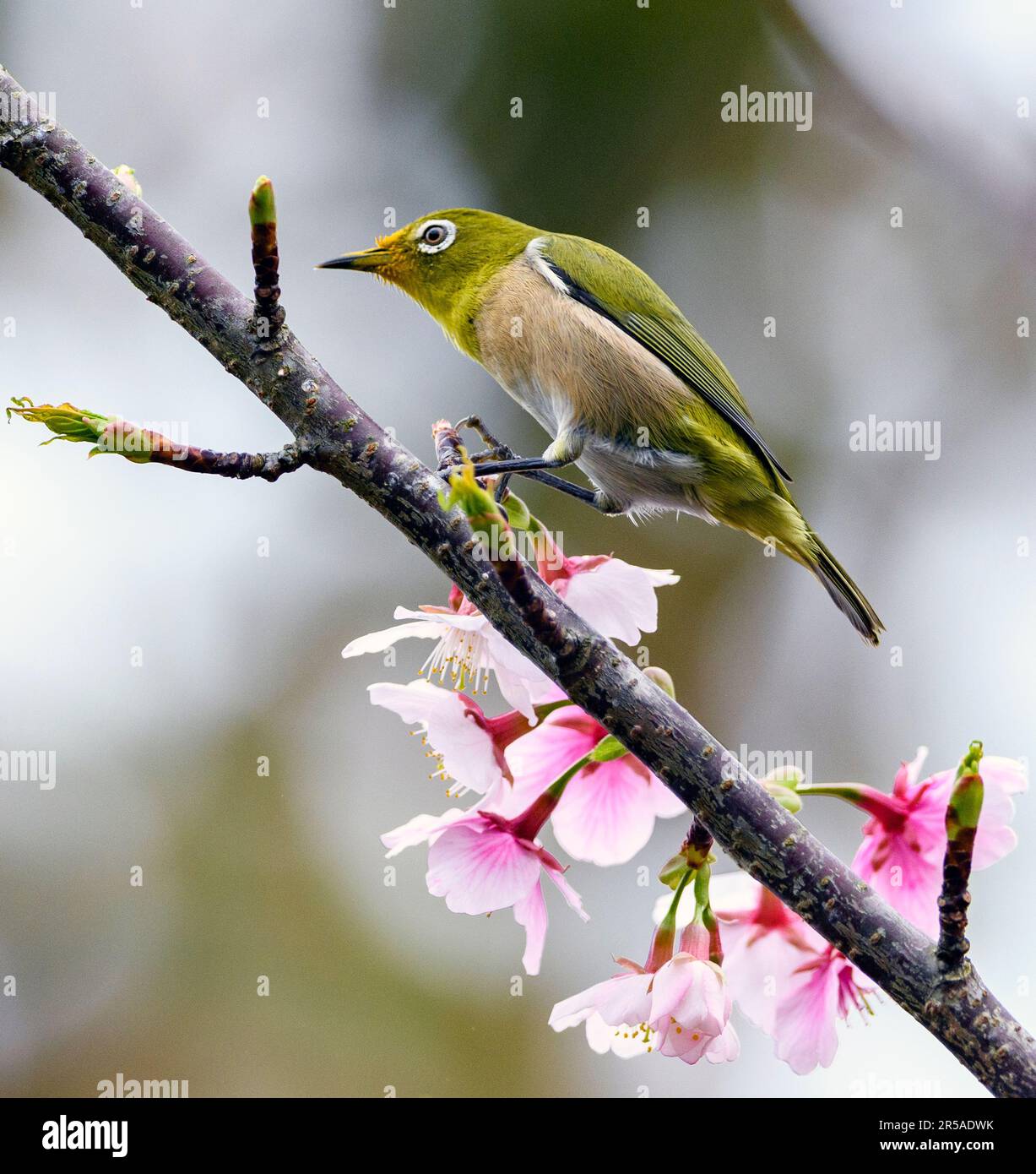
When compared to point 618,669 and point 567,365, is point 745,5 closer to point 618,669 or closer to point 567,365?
point 567,365

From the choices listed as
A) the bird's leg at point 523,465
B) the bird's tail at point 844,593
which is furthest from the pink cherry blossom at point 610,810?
the bird's tail at point 844,593

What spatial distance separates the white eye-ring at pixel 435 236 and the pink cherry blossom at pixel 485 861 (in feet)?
6.75

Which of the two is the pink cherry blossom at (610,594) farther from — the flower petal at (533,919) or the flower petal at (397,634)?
the flower petal at (533,919)

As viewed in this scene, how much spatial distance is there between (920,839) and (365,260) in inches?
87.6

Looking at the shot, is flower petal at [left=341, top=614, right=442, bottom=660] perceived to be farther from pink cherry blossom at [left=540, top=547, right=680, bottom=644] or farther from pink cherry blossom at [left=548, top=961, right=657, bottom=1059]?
pink cherry blossom at [left=548, top=961, right=657, bottom=1059]

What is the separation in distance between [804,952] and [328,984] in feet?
15.3

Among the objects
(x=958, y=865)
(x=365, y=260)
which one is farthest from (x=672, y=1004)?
(x=365, y=260)

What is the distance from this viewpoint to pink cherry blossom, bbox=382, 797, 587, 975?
65.4 inches

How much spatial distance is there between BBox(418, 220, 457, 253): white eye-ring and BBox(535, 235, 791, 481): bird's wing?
27 centimetres

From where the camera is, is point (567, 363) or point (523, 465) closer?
point (523, 465)

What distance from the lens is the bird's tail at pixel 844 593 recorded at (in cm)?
282

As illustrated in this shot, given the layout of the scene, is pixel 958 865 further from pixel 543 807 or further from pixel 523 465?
pixel 523 465

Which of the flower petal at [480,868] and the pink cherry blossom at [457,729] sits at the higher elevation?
the pink cherry blossom at [457,729]

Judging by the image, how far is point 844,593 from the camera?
286 centimetres
